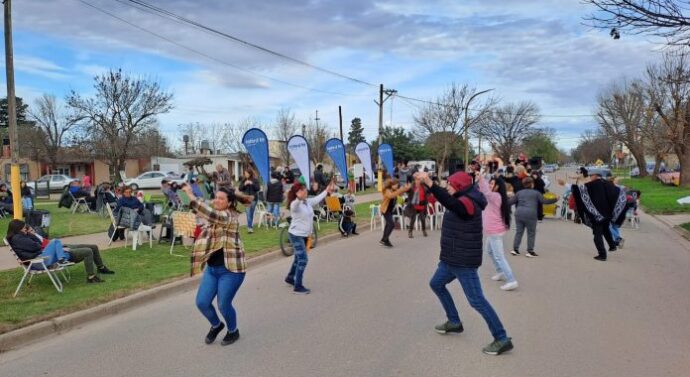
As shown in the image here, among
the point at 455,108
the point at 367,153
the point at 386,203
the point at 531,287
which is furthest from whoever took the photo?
the point at 455,108

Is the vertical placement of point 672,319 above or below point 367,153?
below

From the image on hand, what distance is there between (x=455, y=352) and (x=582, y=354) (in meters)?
1.15

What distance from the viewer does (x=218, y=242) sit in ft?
16.9

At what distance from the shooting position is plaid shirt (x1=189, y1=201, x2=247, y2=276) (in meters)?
5.13

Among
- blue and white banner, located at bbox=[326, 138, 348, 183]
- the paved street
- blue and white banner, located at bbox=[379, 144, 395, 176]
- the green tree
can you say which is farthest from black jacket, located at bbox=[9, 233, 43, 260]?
the green tree

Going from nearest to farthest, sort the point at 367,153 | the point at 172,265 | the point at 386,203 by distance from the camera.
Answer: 1. the point at 172,265
2. the point at 386,203
3. the point at 367,153

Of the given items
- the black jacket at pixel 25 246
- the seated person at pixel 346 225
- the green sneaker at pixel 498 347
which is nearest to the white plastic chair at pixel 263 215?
the seated person at pixel 346 225

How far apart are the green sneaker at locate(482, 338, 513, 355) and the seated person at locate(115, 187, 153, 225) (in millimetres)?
8835

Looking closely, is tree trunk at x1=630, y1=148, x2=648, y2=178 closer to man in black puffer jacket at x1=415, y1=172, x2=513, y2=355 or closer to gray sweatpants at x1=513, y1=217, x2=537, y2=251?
gray sweatpants at x1=513, y1=217, x2=537, y2=251

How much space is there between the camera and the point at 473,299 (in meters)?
Result: 4.98

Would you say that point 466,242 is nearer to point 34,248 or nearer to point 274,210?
point 34,248

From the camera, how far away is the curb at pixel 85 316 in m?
5.59

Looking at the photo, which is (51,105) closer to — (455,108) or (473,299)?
(455,108)

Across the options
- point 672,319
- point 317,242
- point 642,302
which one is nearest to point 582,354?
point 672,319
